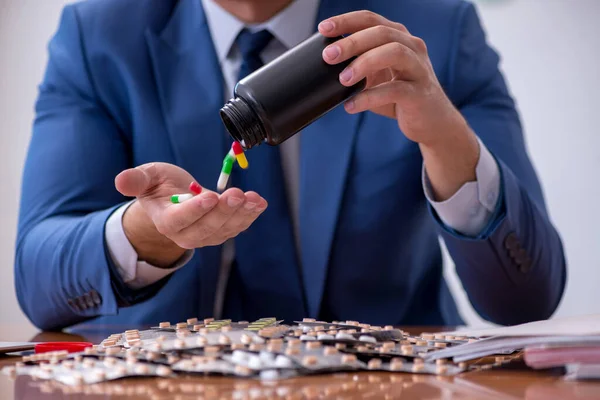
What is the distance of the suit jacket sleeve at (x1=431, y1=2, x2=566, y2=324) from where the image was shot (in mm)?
1100

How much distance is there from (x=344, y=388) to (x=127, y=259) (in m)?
0.57

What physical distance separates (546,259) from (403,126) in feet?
1.25

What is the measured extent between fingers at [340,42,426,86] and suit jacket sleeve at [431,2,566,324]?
0.26 m

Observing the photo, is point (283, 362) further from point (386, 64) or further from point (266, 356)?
point (386, 64)

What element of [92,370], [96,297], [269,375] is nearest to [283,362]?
[269,375]

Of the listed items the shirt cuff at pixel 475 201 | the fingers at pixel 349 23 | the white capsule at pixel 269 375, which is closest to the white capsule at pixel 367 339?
the white capsule at pixel 269 375

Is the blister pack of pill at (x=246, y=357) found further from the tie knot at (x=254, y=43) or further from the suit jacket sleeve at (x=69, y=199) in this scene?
the tie knot at (x=254, y=43)

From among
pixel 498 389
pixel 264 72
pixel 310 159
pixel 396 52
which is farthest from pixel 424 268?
pixel 498 389

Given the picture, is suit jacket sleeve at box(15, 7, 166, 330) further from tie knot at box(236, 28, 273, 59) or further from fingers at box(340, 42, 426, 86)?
fingers at box(340, 42, 426, 86)

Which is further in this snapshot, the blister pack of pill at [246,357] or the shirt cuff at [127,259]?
the shirt cuff at [127,259]

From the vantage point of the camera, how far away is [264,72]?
29.0 inches

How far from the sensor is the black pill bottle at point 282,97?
73 centimetres

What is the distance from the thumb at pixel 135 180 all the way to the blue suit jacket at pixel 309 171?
0.37m

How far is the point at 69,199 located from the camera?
1.23 metres
